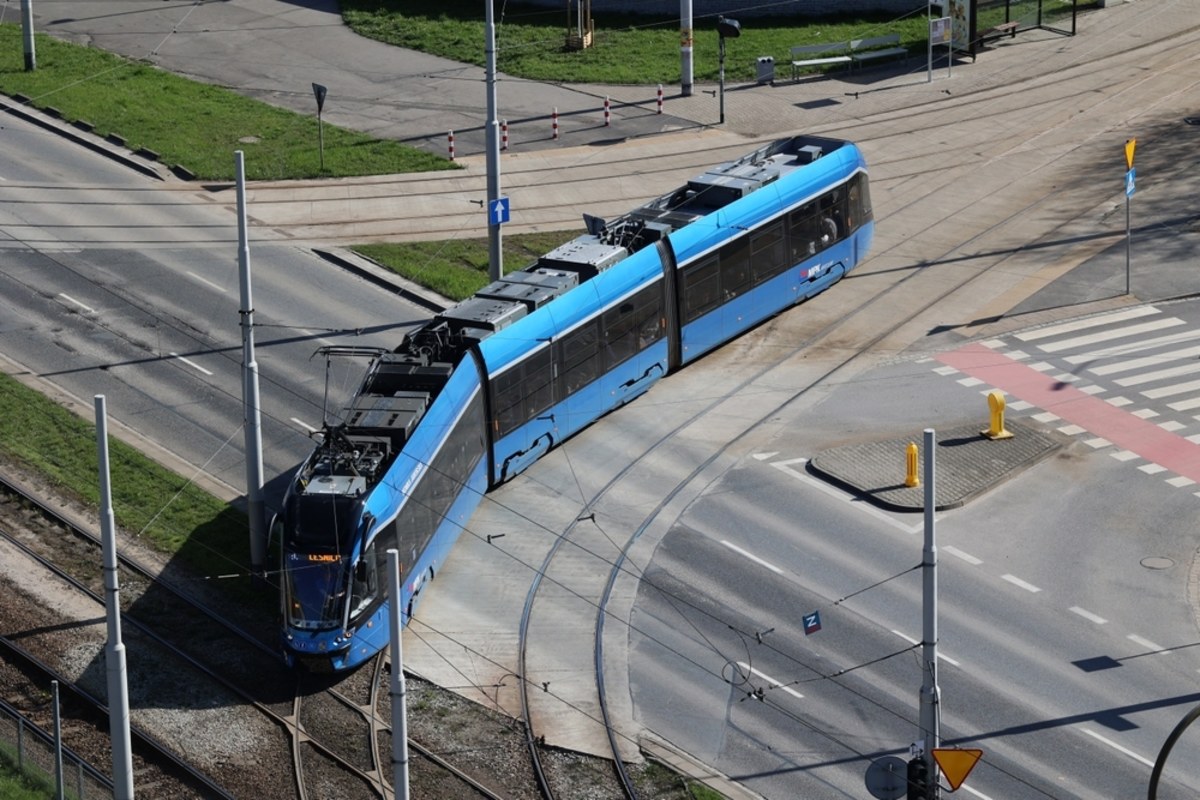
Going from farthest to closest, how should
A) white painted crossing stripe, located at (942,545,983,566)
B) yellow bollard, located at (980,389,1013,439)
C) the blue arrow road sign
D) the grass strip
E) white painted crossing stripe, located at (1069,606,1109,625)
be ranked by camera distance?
1. the grass strip
2. the blue arrow road sign
3. yellow bollard, located at (980,389,1013,439)
4. white painted crossing stripe, located at (942,545,983,566)
5. white painted crossing stripe, located at (1069,606,1109,625)

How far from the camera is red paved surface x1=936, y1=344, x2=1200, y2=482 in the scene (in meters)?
36.1

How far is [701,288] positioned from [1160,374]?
965cm

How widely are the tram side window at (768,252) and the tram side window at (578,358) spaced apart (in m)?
5.77

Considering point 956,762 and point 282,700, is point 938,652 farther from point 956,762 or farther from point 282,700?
point 282,700

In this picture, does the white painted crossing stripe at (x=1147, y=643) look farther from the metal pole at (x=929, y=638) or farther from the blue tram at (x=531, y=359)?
the blue tram at (x=531, y=359)

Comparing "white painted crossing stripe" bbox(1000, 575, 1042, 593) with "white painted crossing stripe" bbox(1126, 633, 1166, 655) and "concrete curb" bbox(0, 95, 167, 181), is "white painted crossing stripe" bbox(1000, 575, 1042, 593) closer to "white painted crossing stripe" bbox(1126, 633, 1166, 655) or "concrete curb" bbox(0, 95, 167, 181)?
"white painted crossing stripe" bbox(1126, 633, 1166, 655)

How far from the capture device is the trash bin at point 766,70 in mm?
57875

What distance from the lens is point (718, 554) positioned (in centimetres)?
3256

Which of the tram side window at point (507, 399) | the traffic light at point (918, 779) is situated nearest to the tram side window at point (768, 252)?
the tram side window at point (507, 399)

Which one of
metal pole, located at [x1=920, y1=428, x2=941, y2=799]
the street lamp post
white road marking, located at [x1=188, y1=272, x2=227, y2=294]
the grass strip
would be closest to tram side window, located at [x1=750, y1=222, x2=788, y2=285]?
white road marking, located at [x1=188, y1=272, x2=227, y2=294]

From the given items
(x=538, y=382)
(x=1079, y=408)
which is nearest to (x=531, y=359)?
(x=538, y=382)

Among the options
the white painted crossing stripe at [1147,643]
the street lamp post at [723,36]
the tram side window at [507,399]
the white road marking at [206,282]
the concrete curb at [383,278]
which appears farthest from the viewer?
the street lamp post at [723,36]

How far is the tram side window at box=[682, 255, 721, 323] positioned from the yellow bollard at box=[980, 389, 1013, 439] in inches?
244

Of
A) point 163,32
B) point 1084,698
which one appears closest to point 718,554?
point 1084,698
